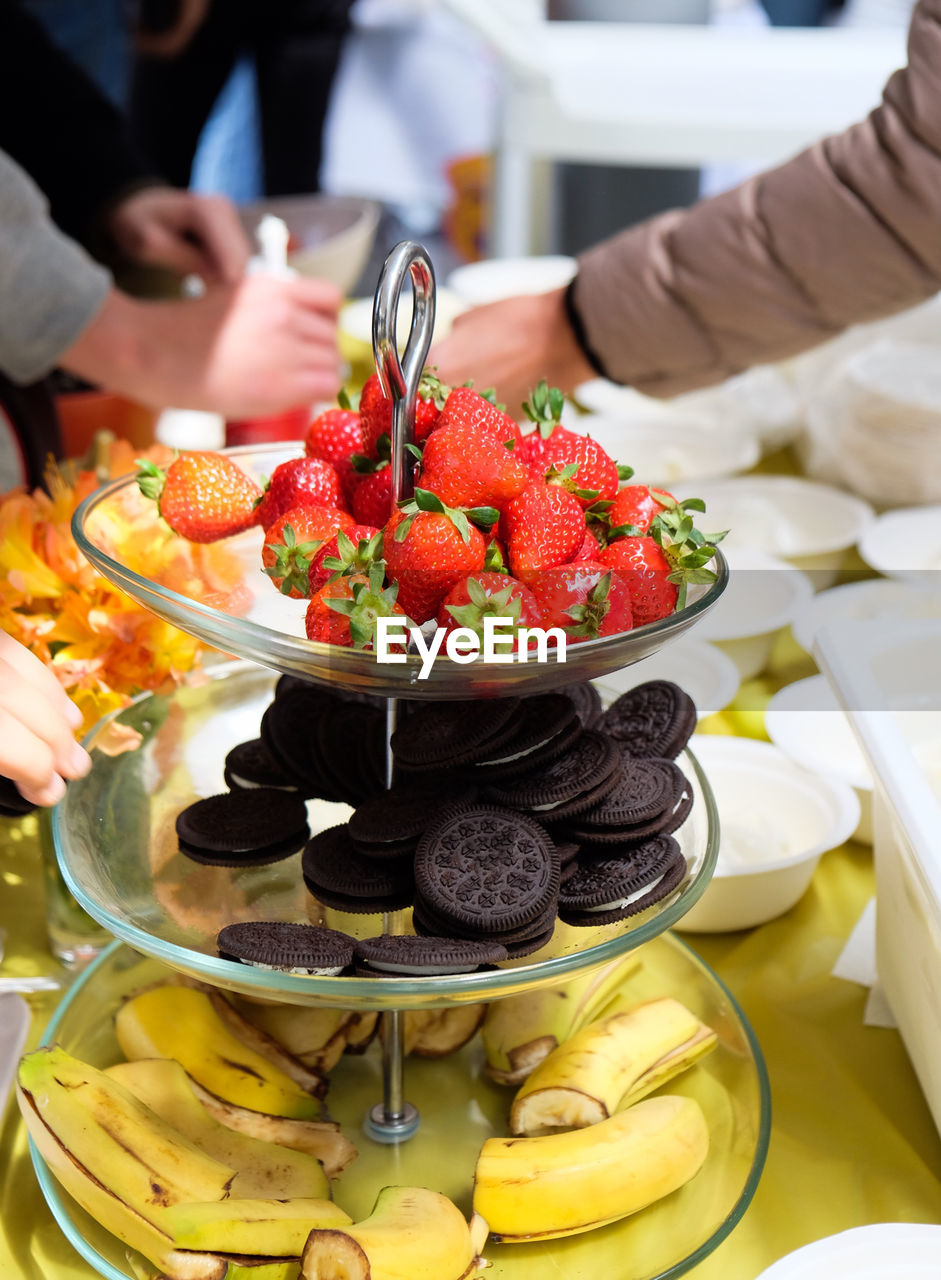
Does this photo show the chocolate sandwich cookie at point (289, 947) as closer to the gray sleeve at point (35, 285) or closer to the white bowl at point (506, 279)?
the gray sleeve at point (35, 285)

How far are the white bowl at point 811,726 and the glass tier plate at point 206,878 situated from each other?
31 cm

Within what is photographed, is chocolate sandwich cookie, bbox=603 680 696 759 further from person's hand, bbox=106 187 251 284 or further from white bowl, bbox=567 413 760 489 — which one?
person's hand, bbox=106 187 251 284

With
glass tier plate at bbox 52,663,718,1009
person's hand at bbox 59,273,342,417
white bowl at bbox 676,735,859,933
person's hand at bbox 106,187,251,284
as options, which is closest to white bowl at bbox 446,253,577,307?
person's hand at bbox 106,187,251,284

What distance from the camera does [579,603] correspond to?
60 cm

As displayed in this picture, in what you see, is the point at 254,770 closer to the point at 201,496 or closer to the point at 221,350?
the point at 201,496

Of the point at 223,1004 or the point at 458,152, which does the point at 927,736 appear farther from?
the point at 458,152

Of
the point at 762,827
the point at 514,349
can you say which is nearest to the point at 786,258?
the point at 514,349

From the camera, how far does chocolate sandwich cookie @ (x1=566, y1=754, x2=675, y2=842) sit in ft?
2.10

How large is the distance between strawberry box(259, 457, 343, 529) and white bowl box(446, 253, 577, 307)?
A: 140cm

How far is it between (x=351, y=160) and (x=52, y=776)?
5.01 metres

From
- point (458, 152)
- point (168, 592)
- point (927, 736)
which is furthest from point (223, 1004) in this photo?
point (458, 152)

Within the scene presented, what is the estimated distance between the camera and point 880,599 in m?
1.26

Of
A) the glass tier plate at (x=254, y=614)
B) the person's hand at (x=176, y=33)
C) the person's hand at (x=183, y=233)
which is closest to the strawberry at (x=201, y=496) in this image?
the glass tier plate at (x=254, y=614)

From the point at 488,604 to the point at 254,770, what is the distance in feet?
0.87
